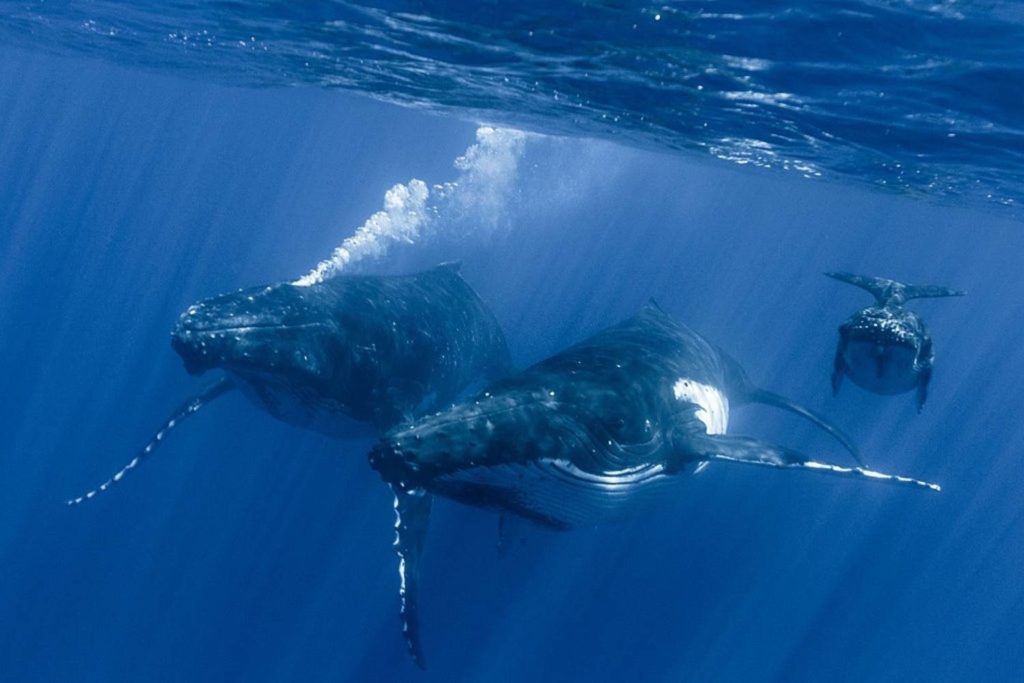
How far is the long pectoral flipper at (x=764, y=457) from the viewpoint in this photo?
667 cm

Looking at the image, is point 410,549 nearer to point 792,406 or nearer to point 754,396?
point 754,396

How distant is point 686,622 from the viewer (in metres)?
24.0

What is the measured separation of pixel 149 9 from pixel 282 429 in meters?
15.4

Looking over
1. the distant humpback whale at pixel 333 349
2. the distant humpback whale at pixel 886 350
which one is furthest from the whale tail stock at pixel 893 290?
the distant humpback whale at pixel 333 349

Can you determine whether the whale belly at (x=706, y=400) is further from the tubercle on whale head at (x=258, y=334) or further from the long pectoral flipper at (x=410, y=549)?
the tubercle on whale head at (x=258, y=334)

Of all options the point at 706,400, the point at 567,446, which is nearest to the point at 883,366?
the point at 706,400

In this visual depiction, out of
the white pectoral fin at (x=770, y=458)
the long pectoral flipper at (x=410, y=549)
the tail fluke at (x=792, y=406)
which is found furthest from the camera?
the tail fluke at (x=792, y=406)

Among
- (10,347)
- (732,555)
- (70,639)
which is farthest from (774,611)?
(10,347)

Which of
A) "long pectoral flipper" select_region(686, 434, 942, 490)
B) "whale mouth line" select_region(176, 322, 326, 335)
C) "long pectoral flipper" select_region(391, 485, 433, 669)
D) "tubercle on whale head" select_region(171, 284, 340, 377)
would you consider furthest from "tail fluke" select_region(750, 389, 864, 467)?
"whale mouth line" select_region(176, 322, 326, 335)

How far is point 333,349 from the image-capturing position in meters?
10.9

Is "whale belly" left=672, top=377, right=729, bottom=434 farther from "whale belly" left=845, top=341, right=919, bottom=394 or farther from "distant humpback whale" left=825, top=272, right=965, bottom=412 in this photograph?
"whale belly" left=845, top=341, right=919, bottom=394

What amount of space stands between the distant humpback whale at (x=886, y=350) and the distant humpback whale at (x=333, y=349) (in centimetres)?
641

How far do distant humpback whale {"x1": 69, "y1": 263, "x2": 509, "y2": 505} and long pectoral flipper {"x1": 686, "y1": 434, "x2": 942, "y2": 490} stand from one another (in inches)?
212

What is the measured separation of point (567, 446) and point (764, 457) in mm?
2032
